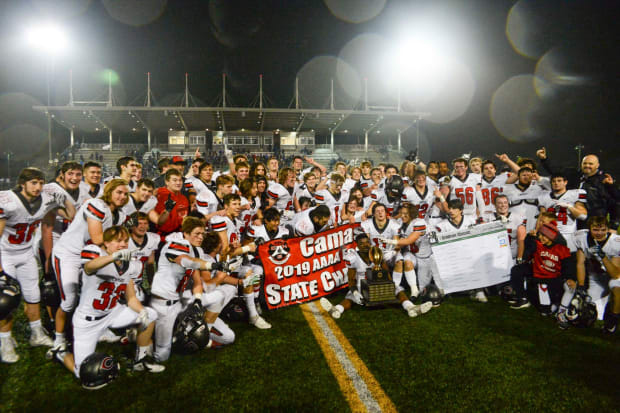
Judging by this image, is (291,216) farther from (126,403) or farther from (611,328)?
(611,328)

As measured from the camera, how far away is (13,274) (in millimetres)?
4309

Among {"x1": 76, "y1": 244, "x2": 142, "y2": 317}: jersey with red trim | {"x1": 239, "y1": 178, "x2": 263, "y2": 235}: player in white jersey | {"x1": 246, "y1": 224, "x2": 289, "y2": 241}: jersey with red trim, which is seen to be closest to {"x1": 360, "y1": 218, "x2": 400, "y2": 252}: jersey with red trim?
{"x1": 246, "y1": 224, "x2": 289, "y2": 241}: jersey with red trim

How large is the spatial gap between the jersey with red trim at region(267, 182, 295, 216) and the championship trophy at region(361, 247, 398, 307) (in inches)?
99.5

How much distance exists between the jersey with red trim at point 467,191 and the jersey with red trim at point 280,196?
3.79 meters

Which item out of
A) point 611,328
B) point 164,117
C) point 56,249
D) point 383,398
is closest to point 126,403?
point 56,249

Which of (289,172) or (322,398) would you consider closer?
(322,398)

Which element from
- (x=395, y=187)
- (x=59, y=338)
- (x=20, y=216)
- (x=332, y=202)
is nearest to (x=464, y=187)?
(x=395, y=187)

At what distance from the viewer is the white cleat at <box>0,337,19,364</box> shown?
391 centimetres

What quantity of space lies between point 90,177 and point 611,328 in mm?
8075

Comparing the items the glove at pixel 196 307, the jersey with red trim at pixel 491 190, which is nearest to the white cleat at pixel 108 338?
the glove at pixel 196 307

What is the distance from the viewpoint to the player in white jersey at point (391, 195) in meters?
7.14

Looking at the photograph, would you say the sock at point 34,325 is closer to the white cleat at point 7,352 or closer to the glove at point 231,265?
the white cleat at point 7,352

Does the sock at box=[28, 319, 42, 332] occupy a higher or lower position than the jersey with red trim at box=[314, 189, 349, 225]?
lower

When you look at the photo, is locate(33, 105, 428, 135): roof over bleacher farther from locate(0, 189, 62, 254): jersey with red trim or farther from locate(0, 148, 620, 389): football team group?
locate(0, 189, 62, 254): jersey with red trim
